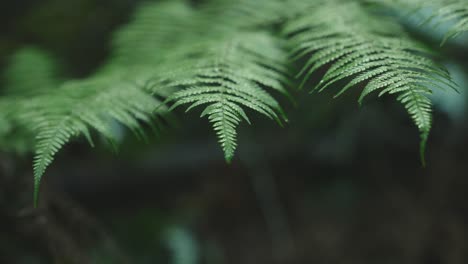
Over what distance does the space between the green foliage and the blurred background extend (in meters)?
0.61

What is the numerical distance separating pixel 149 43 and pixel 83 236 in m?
1.01

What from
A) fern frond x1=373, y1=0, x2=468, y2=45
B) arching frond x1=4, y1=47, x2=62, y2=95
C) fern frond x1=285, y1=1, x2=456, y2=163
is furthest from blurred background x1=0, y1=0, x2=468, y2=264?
fern frond x1=285, y1=1, x2=456, y2=163

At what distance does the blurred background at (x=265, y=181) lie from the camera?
2203 millimetres

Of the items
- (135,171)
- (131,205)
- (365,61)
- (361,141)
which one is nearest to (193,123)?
(135,171)

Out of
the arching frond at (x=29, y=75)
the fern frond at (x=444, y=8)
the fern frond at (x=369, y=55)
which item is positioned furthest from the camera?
the arching frond at (x=29, y=75)

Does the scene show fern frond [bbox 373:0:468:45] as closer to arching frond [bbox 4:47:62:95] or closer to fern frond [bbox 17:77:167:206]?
fern frond [bbox 17:77:167:206]

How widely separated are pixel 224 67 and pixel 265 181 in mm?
1628

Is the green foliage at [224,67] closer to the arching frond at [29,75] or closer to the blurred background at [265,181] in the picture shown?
the arching frond at [29,75]

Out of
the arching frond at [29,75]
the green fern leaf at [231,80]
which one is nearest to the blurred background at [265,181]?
the arching frond at [29,75]

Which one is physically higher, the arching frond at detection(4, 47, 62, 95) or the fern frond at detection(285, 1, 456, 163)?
the arching frond at detection(4, 47, 62, 95)

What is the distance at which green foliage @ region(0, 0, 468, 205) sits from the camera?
1.11 meters

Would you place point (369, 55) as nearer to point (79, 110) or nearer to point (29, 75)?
point (79, 110)

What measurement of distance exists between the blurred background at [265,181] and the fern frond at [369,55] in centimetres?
69

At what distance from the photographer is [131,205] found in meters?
2.73
